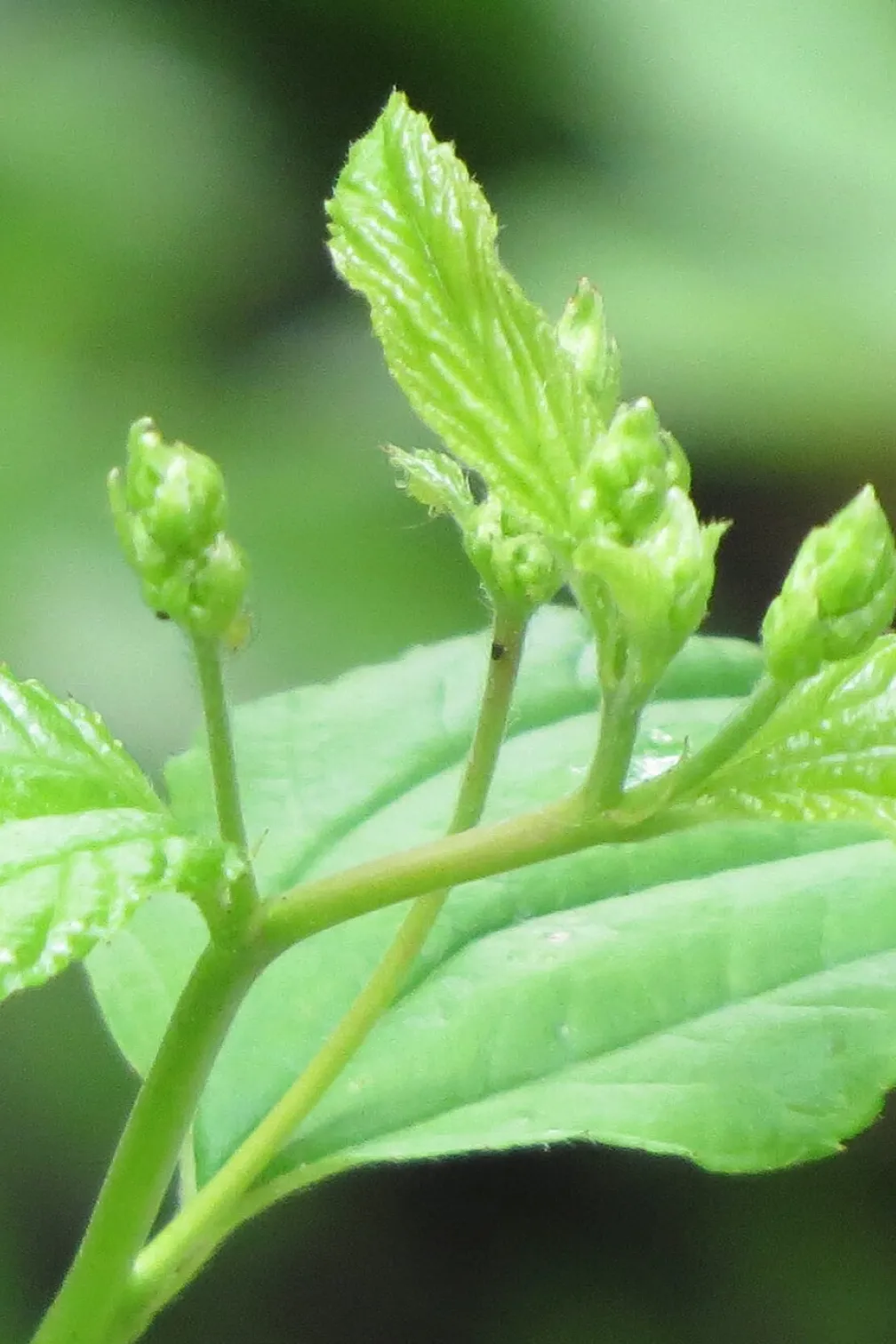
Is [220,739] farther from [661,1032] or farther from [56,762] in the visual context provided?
[661,1032]

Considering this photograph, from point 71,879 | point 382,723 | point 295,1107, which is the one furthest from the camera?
point 382,723

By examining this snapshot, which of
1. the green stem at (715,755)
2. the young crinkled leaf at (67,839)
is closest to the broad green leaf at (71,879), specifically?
the young crinkled leaf at (67,839)

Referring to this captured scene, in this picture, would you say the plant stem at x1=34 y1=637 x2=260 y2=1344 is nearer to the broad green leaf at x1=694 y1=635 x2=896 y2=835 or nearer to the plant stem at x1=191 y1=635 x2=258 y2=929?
the plant stem at x1=191 y1=635 x2=258 y2=929

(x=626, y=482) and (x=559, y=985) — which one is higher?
(x=626, y=482)

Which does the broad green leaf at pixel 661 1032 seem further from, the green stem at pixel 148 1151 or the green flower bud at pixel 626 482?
the green flower bud at pixel 626 482

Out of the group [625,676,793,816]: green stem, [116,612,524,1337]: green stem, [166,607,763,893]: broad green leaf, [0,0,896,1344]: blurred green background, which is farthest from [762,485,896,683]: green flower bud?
[0,0,896,1344]: blurred green background

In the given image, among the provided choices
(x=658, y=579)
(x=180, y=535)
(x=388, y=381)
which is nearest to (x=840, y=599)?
(x=658, y=579)

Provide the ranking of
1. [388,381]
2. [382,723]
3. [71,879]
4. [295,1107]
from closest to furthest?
[71,879] < [295,1107] < [382,723] < [388,381]
